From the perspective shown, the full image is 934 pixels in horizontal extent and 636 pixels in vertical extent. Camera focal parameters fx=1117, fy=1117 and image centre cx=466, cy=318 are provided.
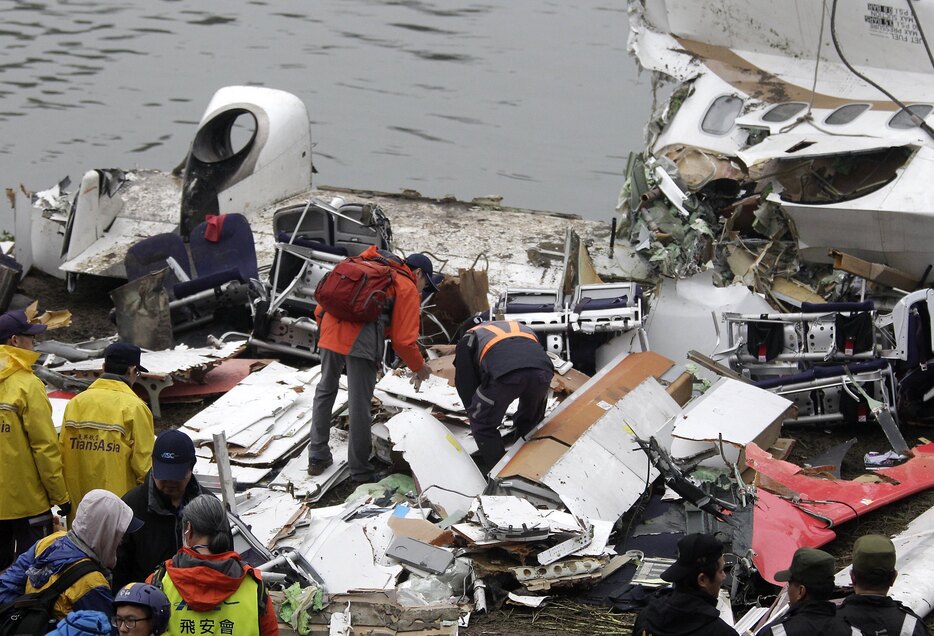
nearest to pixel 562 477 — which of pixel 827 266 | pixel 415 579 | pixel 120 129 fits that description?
pixel 415 579

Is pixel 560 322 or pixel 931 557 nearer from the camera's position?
pixel 931 557

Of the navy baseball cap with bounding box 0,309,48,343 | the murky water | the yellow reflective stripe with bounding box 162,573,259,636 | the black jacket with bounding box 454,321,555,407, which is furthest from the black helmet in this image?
the murky water

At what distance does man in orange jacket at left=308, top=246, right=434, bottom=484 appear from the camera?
7676 millimetres

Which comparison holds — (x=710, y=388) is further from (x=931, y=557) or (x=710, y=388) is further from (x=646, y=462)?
(x=931, y=557)

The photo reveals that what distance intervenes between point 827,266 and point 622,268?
2.00m

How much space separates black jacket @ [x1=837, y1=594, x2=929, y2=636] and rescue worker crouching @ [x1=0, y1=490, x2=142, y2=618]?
9.40 feet

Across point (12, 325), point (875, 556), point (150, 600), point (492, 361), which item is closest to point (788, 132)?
point (492, 361)

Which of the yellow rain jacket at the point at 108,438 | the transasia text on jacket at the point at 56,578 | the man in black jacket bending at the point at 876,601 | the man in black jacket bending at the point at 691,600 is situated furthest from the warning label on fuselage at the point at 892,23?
the transasia text on jacket at the point at 56,578

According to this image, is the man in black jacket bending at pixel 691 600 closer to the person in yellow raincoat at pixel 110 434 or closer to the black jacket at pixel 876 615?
the black jacket at pixel 876 615

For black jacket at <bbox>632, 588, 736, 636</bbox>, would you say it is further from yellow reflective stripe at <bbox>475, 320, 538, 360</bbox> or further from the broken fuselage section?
the broken fuselage section

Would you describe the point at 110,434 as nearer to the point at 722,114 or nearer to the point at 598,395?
the point at 598,395

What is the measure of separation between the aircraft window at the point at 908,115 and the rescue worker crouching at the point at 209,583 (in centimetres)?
791

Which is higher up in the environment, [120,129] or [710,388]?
[710,388]

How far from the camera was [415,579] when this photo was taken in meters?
6.32
